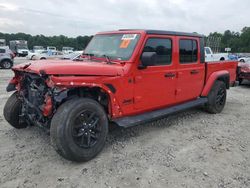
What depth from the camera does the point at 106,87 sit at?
3807 millimetres

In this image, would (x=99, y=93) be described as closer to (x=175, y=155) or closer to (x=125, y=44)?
(x=125, y=44)

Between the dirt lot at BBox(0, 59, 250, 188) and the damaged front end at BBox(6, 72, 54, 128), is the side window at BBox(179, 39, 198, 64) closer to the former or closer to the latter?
the dirt lot at BBox(0, 59, 250, 188)

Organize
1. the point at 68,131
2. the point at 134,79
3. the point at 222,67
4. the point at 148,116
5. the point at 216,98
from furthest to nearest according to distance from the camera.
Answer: the point at 222,67, the point at 216,98, the point at 148,116, the point at 134,79, the point at 68,131

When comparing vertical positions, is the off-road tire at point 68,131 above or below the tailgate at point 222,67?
below

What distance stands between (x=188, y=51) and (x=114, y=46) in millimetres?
1745

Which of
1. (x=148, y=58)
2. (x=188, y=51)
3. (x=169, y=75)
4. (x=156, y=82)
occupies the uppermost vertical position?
(x=188, y=51)

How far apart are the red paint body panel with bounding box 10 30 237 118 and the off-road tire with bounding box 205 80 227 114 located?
515 millimetres

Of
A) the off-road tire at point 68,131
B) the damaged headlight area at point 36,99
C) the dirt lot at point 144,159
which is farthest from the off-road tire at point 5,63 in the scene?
the off-road tire at point 68,131

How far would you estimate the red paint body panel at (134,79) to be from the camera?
138 inches

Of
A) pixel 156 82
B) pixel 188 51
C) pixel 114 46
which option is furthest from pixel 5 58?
pixel 156 82

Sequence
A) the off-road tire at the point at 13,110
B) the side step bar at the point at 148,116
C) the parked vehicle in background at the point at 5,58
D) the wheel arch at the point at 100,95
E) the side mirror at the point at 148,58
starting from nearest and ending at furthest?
the wheel arch at the point at 100,95 → the side mirror at the point at 148,58 → the side step bar at the point at 148,116 → the off-road tire at the point at 13,110 → the parked vehicle in background at the point at 5,58

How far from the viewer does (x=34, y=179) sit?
3.21m

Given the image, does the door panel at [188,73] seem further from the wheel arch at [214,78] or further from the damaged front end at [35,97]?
the damaged front end at [35,97]

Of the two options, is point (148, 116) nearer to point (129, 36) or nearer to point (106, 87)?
point (106, 87)
